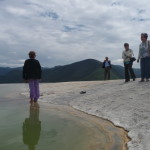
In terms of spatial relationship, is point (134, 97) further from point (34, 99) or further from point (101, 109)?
point (34, 99)

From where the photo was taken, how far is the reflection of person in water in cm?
609

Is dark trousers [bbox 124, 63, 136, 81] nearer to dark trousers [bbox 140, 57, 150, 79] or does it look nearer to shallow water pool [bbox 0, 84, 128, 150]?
dark trousers [bbox 140, 57, 150, 79]

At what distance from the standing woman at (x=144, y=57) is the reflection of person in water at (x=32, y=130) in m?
6.95

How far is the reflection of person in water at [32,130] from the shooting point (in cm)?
609

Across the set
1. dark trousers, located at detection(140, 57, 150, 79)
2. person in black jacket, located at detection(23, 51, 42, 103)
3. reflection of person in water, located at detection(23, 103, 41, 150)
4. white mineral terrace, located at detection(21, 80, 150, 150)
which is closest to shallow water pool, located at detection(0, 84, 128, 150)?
reflection of person in water, located at detection(23, 103, 41, 150)

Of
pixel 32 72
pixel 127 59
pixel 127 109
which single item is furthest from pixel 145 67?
pixel 32 72

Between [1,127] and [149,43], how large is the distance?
31.5 ft

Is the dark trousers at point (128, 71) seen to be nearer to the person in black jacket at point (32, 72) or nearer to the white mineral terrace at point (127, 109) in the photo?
the white mineral terrace at point (127, 109)

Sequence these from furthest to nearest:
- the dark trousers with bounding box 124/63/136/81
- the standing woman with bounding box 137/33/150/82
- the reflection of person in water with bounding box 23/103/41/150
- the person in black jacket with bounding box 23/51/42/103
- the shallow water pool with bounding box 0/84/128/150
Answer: the dark trousers with bounding box 124/63/136/81 → the standing woman with bounding box 137/33/150/82 → the person in black jacket with bounding box 23/51/42/103 → the reflection of person in water with bounding box 23/103/41/150 → the shallow water pool with bounding box 0/84/128/150

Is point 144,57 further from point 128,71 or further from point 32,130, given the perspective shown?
point 32,130

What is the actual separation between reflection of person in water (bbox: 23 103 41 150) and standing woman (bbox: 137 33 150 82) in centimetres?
695

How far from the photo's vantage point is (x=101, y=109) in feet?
32.6

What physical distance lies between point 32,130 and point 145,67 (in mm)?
8827

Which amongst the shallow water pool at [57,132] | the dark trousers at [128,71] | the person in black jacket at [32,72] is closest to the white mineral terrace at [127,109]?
the shallow water pool at [57,132]
